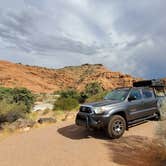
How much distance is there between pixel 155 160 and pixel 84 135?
3.83m

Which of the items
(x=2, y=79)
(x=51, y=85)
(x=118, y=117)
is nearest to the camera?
(x=118, y=117)

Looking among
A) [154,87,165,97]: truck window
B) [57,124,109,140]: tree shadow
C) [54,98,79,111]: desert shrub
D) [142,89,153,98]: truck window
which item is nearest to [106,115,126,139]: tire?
[57,124,109,140]: tree shadow

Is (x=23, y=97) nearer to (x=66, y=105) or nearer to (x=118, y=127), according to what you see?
(x=66, y=105)

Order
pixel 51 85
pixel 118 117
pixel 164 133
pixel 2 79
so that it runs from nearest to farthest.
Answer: pixel 164 133
pixel 118 117
pixel 2 79
pixel 51 85

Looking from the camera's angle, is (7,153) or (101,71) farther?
(101,71)

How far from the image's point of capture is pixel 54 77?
290 ft

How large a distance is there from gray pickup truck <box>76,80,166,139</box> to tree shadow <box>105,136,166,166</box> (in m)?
0.66

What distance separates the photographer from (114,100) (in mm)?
9328

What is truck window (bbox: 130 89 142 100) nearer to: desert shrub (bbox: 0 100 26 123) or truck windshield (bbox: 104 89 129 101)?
truck windshield (bbox: 104 89 129 101)

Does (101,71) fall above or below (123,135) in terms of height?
above

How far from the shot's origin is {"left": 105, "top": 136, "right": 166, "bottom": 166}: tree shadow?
5995mm

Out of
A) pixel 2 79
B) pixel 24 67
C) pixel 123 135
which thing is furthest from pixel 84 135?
pixel 24 67

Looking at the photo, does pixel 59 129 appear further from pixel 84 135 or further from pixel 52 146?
pixel 52 146

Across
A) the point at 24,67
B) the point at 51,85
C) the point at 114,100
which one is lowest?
the point at 114,100
